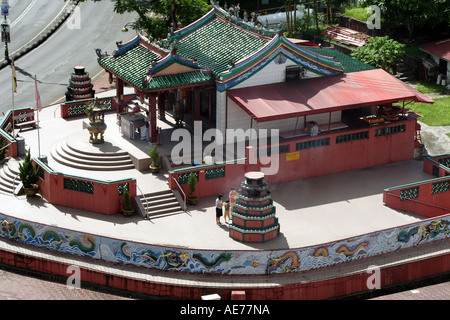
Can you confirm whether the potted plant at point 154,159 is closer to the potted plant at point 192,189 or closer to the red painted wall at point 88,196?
the potted plant at point 192,189

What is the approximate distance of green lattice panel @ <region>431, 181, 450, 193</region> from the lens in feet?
175

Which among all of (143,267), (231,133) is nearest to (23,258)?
(143,267)

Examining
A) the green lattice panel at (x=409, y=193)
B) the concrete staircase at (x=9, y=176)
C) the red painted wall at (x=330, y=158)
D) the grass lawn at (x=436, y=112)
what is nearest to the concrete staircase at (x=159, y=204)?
the red painted wall at (x=330, y=158)

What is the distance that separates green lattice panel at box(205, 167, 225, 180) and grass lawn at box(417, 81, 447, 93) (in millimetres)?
22414

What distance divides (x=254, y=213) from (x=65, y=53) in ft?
124

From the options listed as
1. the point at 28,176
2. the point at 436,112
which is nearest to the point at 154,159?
the point at 28,176

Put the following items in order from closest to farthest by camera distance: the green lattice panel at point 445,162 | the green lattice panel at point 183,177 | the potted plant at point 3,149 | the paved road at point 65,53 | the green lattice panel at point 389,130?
the green lattice panel at point 183,177 < the potted plant at point 3,149 < the green lattice panel at point 445,162 < the green lattice panel at point 389,130 < the paved road at point 65,53

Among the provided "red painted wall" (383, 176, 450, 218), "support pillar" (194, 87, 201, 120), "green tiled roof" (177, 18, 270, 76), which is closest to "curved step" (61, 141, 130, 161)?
"support pillar" (194, 87, 201, 120)

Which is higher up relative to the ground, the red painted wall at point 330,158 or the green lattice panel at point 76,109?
the green lattice panel at point 76,109

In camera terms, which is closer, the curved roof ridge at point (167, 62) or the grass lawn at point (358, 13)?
the curved roof ridge at point (167, 62)

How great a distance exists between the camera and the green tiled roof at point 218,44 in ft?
186

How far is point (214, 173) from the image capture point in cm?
5231

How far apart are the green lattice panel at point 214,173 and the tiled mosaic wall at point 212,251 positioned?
8461 millimetres

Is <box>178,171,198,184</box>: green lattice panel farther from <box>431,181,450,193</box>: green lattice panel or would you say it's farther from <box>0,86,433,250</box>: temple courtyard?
<box>431,181,450,193</box>: green lattice panel
